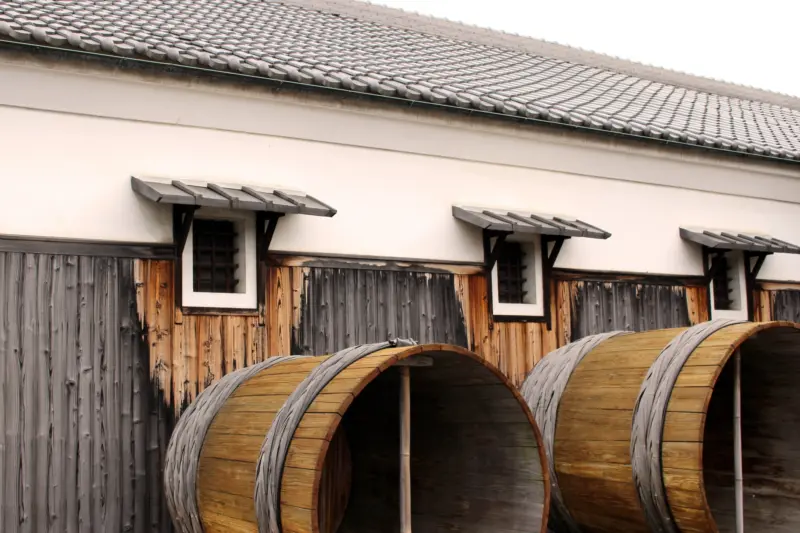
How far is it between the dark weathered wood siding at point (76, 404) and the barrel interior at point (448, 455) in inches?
67.6

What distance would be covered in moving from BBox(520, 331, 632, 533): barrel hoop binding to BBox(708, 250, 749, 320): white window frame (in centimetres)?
357

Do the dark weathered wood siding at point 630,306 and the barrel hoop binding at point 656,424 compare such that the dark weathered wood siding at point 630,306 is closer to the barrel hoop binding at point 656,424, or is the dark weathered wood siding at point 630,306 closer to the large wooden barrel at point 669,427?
the large wooden barrel at point 669,427

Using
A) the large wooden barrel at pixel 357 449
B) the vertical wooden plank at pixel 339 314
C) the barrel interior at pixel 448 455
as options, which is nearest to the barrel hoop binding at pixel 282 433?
the large wooden barrel at pixel 357 449

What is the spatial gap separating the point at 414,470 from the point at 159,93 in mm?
3836

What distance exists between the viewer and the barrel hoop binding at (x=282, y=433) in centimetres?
570

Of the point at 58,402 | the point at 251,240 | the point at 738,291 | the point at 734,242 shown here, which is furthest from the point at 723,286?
the point at 58,402

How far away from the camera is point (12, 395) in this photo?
23.1 ft

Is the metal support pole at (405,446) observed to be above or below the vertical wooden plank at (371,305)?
below

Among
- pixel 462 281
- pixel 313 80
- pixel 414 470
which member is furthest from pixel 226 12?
pixel 414 470

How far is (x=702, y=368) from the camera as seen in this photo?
6.44 metres

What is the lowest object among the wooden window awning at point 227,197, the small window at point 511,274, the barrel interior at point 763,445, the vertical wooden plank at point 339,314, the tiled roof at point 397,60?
the barrel interior at point 763,445

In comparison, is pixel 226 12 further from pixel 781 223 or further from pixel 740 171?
pixel 781 223

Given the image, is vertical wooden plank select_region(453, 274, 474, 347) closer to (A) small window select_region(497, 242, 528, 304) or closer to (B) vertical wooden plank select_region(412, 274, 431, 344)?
(B) vertical wooden plank select_region(412, 274, 431, 344)

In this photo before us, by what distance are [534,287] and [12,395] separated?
17.0ft
